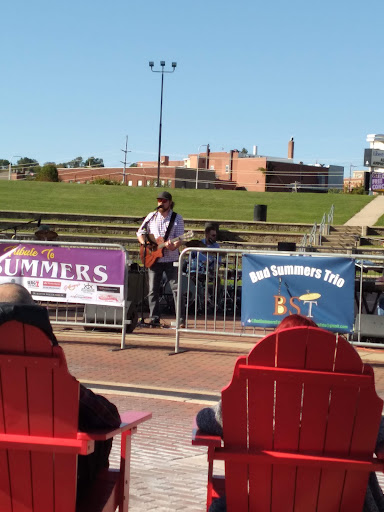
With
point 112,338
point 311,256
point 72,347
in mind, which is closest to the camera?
point 311,256

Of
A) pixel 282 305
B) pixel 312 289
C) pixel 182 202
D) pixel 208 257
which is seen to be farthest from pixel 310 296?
pixel 182 202

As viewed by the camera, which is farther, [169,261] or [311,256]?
[169,261]

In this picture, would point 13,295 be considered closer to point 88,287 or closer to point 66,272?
point 88,287

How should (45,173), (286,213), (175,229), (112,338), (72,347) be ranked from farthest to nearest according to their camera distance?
(45,173) → (286,213) → (175,229) → (112,338) → (72,347)

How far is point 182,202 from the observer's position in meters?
40.3

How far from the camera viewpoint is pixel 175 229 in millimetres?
12938

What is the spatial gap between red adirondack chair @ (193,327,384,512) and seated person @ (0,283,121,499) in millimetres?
480

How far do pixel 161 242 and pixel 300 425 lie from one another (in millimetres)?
9388

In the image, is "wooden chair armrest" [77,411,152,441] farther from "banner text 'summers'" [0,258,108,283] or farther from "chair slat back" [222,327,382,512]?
"banner text 'summers'" [0,258,108,283]

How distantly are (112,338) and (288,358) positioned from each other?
875 cm

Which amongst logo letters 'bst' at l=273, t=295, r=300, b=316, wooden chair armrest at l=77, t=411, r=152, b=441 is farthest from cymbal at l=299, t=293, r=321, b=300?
wooden chair armrest at l=77, t=411, r=152, b=441

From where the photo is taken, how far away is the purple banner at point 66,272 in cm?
1073

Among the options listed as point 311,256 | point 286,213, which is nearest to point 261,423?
point 311,256

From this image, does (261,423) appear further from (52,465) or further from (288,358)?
(52,465)
